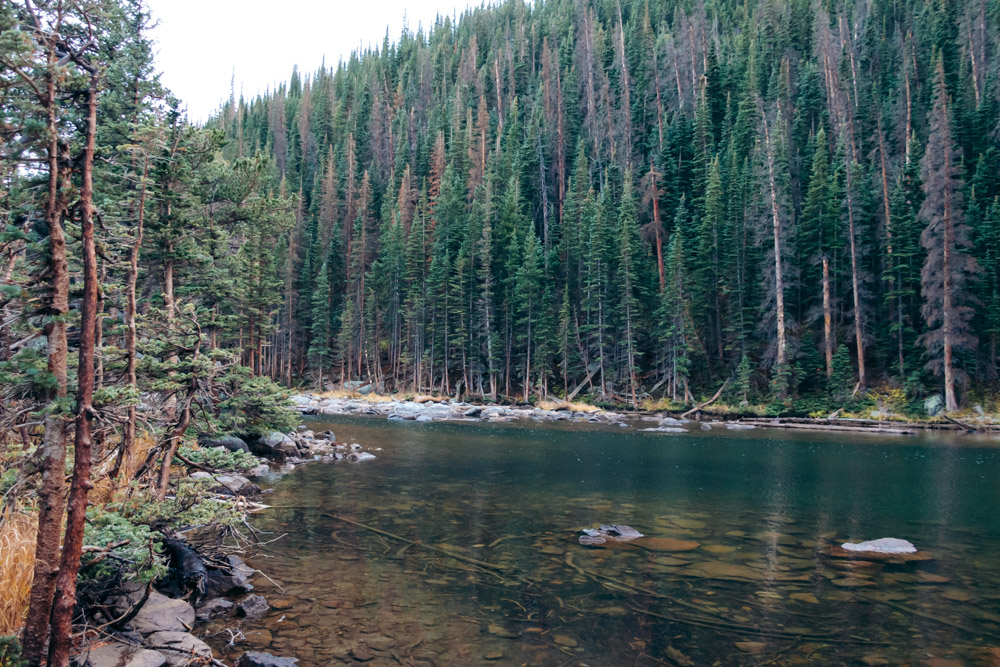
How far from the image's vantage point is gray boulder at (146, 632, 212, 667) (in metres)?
5.64

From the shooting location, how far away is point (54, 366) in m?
4.40

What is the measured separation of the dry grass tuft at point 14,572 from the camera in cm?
534

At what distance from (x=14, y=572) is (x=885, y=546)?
13.0 metres

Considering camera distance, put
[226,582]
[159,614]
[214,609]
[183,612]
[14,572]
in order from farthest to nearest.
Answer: [226,582], [214,609], [183,612], [159,614], [14,572]

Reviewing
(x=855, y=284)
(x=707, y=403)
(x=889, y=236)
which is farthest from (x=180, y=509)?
(x=889, y=236)

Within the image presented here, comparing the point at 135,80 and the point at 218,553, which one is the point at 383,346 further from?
the point at 218,553

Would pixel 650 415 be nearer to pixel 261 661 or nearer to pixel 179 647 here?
pixel 261 661

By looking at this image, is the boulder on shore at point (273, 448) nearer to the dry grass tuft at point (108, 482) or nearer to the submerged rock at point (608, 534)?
the dry grass tuft at point (108, 482)

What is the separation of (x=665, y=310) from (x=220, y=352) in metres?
42.2

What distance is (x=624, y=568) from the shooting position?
374 inches

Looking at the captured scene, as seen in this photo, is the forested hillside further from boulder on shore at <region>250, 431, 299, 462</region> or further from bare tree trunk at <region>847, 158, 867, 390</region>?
boulder on shore at <region>250, 431, 299, 462</region>

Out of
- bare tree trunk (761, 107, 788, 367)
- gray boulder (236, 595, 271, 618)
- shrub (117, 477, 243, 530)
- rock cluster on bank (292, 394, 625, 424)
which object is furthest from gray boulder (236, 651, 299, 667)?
bare tree trunk (761, 107, 788, 367)

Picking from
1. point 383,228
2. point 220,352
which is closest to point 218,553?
point 220,352

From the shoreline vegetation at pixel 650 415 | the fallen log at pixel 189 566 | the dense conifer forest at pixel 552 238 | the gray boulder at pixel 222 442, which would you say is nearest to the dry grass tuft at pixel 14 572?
the dense conifer forest at pixel 552 238
